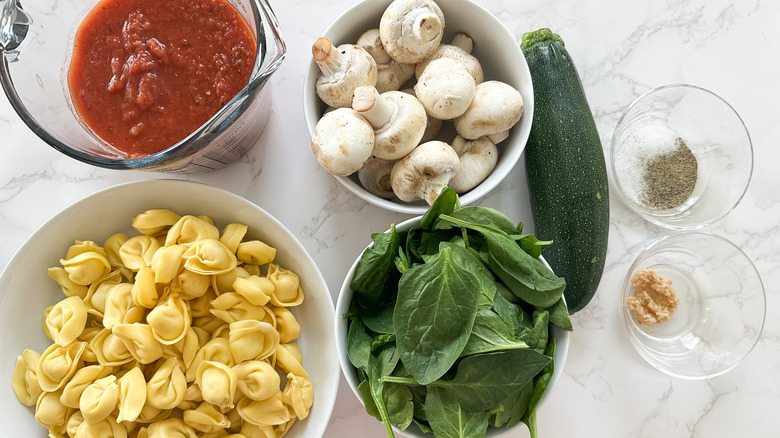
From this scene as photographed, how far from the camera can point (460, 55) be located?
1135 mm

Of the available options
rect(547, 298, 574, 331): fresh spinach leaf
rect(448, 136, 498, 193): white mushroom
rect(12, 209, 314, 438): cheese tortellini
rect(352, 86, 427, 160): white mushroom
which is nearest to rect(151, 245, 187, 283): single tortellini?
rect(12, 209, 314, 438): cheese tortellini

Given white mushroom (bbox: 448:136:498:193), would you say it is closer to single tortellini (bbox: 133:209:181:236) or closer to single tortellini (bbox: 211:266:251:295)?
single tortellini (bbox: 211:266:251:295)

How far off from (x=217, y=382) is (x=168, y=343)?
11 centimetres

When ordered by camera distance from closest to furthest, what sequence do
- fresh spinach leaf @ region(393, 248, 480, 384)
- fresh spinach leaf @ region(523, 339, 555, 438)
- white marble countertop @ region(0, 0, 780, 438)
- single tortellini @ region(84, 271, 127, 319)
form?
fresh spinach leaf @ region(393, 248, 480, 384) < fresh spinach leaf @ region(523, 339, 555, 438) < single tortellini @ region(84, 271, 127, 319) < white marble countertop @ region(0, 0, 780, 438)

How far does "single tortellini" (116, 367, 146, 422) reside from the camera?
0.97 m

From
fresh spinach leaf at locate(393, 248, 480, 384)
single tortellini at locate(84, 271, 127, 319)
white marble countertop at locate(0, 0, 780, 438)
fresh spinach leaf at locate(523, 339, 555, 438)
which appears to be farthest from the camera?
white marble countertop at locate(0, 0, 780, 438)

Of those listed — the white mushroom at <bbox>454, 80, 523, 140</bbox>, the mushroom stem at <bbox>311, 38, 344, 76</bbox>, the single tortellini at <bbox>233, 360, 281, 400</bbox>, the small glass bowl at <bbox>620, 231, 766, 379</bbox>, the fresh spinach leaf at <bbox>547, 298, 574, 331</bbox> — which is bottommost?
the small glass bowl at <bbox>620, 231, 766, 379</bbox>

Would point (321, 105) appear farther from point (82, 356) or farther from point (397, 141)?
point (82, 356)

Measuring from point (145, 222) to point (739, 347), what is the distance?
1.30m

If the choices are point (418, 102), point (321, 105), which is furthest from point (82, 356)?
point (418, 102)

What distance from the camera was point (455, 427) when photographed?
A: 0.92 meters

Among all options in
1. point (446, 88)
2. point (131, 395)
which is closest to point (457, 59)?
point (446, 88)

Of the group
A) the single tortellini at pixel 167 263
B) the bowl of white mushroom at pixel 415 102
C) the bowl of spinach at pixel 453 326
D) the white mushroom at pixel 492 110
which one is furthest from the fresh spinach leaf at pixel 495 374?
the single tortellini at pixel 167 263

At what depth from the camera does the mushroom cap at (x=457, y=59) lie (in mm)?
1130
